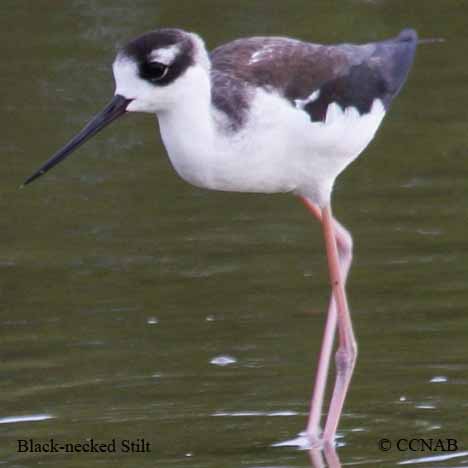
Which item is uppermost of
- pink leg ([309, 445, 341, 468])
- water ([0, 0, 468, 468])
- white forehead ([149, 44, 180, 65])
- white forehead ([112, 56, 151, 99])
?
white forehead ([149, 44, 180, 65])

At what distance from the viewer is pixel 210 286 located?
29.8 ft

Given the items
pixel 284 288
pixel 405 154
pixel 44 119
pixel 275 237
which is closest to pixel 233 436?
pixel 284 288

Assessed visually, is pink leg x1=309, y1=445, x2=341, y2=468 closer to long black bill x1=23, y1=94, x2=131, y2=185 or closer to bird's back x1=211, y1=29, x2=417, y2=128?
bird's back x1=211, y1=29, x2=417, y2=128

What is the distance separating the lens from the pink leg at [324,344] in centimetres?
755

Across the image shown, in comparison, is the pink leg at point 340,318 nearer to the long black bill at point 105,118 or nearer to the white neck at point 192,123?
the white neck at point 192,123

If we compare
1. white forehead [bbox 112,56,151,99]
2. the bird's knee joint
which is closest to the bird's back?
white forehead [bbox 112,56,151,99]

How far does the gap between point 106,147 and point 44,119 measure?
2.05ft

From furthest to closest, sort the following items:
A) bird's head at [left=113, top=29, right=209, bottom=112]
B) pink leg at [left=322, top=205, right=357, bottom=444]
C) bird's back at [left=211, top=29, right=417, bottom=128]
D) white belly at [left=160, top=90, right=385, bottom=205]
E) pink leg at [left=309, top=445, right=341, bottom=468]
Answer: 1. pink leg at [left=322, top=205, right=357, bottom=444]
2. pink leg at [left=309, top=445, right=341, bottom=468]
3. bird's back at [left=211, top=29, right=417, bottom=128]
4. white belly at [left=160, top=90, right=385, bottom=205]
5. bird's head at [left=113, top=29, right=209, bottom=112]

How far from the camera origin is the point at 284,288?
899 cm

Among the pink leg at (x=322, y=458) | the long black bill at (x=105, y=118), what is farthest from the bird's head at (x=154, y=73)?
the pink leg at (x=322, y=458)

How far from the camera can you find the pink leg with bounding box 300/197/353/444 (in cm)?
755

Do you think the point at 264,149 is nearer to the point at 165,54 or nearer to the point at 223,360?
the point at 165,54

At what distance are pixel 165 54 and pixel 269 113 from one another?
0.51m

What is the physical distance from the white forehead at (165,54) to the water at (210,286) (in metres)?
1.59
